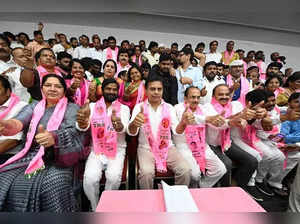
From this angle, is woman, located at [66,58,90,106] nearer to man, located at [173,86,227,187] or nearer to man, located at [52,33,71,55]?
man, located at [173,86,227,187]

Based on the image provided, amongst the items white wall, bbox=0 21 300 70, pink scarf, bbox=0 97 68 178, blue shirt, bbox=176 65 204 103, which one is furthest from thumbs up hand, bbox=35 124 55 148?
white wall, bbox=0 21 300 70

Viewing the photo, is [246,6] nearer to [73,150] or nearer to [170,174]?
[170,174]

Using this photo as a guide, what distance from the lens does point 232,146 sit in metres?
2.19

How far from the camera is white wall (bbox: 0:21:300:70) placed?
22.0 ft

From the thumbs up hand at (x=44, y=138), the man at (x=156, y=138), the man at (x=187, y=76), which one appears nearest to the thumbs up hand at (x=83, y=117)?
the thumbs up hand at (x=44, y=138)

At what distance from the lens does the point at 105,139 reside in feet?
6.23

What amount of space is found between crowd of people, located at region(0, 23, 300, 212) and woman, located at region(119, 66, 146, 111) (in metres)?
0.02

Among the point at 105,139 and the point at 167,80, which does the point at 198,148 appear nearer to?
the point at 105,139

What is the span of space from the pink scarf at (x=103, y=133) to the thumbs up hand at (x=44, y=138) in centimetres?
45

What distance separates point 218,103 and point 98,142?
4.80 ft

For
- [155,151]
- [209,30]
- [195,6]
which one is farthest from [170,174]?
[209,30]

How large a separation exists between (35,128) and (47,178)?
0.46 meters

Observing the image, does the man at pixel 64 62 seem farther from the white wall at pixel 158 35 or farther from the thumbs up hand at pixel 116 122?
the white wall at pixel 158 35

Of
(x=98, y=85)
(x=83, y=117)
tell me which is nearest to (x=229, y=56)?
(x=98, y=85)
